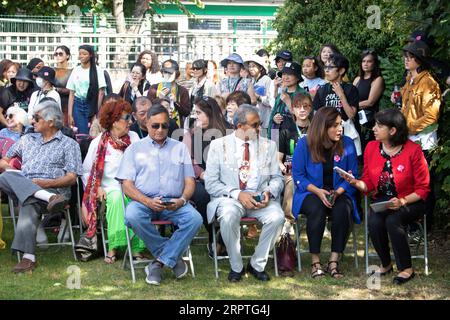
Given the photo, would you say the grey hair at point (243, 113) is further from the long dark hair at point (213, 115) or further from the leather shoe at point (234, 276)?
the leather shoe at point (234, 276)

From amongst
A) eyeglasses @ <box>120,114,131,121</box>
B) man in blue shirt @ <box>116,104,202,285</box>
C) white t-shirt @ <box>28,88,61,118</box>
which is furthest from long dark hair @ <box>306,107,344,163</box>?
white t-shirt @ <box>28,88,61,118</box>

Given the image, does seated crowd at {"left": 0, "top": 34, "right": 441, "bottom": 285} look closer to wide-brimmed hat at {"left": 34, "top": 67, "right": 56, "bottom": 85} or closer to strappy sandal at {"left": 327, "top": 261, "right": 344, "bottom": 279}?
strappy sandal at {"left": 327, "top": 261, "right": 344, "bottom": 279}

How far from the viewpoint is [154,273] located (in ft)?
23.2

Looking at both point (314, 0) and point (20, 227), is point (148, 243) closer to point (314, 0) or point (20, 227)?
point (20, 227)

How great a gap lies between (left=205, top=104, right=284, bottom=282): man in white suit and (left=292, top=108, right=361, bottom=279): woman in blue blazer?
23 cm

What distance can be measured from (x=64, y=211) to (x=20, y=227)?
735mm

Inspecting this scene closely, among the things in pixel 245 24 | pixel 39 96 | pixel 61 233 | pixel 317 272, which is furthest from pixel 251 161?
pixel 245 24

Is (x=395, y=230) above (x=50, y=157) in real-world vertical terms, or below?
below

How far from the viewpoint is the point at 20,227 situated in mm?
7531

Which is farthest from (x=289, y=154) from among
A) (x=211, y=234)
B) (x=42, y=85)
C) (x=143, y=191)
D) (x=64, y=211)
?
(x=42, y=85)

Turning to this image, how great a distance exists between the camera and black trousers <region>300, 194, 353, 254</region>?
24.0 feet

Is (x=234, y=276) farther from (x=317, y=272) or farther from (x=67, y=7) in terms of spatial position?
(x=67, y=7)

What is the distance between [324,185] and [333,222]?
387 mm
